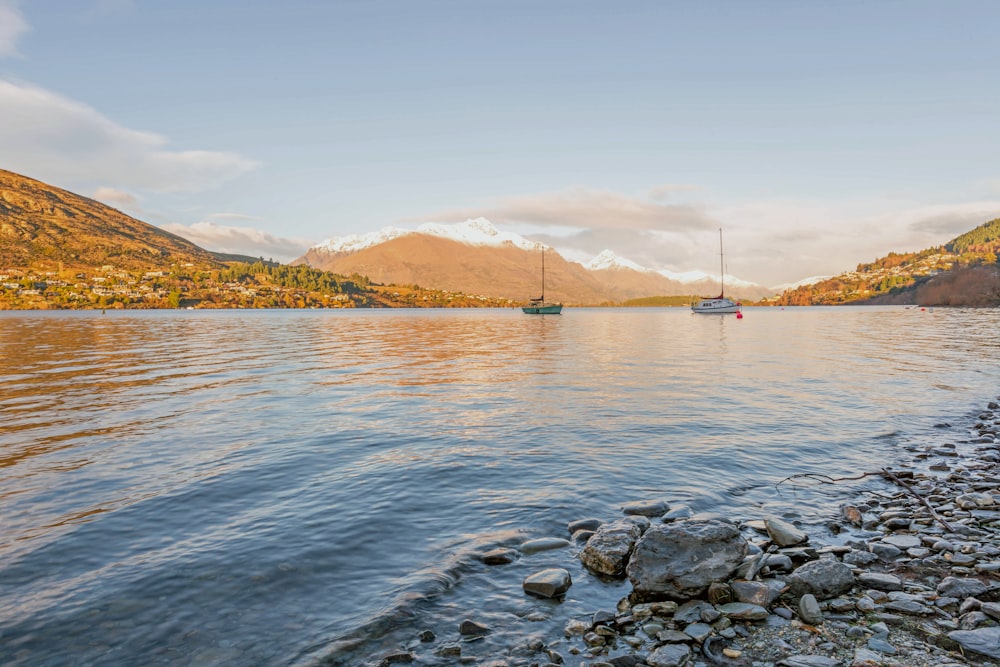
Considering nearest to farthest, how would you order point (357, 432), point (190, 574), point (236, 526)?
point (190, 574), point (236, 526), point (357, 432)

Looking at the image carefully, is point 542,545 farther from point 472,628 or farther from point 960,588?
point 960,588

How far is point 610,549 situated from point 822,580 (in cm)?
361

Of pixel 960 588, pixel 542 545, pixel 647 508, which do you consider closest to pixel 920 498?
pixel 960 588

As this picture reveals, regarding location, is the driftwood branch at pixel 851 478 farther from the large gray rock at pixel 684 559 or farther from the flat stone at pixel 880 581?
the large gray rock at pixel 684 559

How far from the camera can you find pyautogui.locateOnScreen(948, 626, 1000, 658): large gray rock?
688 cm

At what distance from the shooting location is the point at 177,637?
8.27m

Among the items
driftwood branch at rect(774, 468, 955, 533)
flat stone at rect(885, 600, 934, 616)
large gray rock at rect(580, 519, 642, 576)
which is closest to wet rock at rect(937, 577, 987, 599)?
flat stone at rect(885, 600, 934, 616)

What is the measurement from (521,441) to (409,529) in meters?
8.97

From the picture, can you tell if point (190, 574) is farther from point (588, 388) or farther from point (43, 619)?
point (588, 388)

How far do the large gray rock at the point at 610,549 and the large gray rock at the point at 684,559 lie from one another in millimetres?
525

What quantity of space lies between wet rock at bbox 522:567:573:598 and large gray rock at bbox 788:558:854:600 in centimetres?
377

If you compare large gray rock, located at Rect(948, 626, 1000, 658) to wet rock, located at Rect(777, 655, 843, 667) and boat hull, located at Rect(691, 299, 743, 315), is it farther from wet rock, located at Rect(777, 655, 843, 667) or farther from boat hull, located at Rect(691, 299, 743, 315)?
boat hull, located at Rect(691, 299, 743, 315)

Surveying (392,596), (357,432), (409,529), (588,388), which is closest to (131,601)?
(392,596)

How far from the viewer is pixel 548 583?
9508 mm
